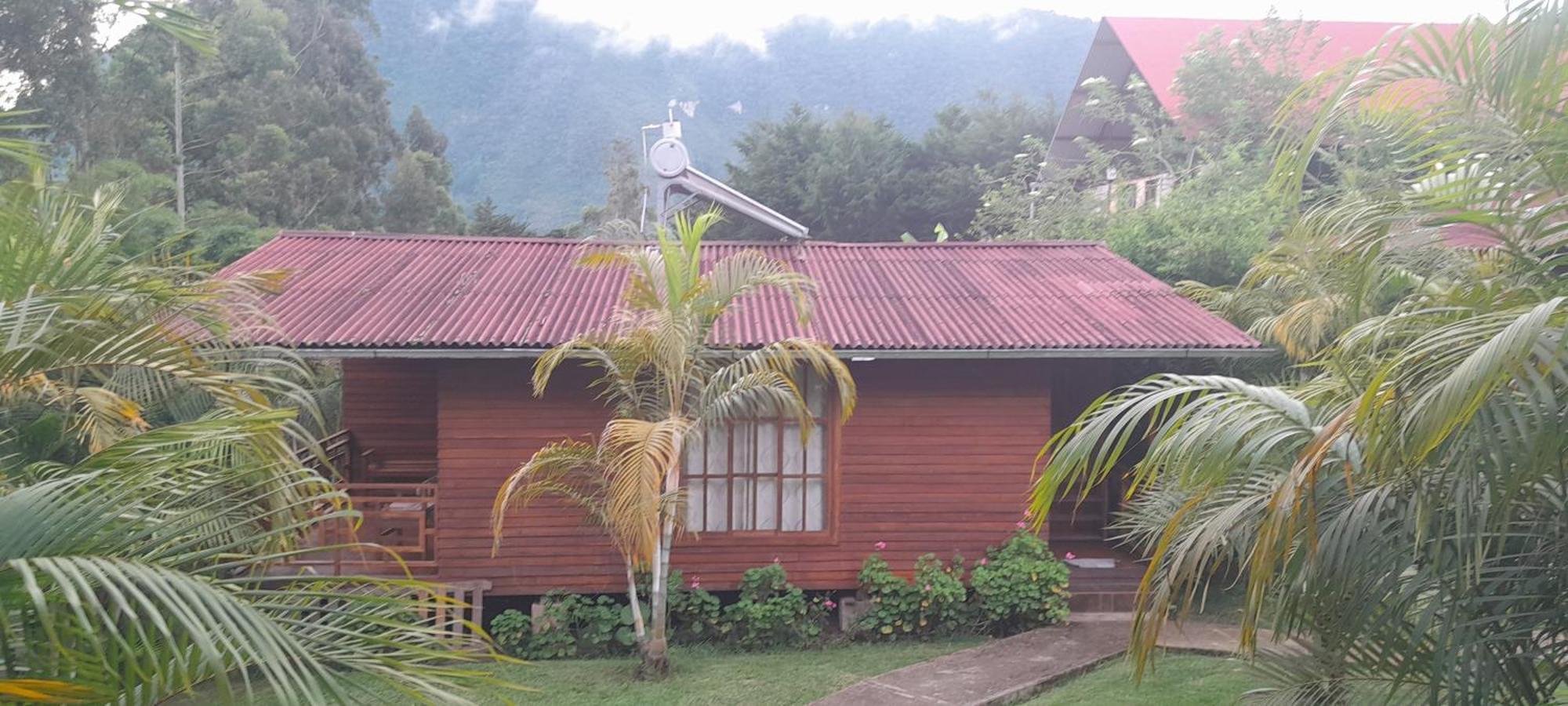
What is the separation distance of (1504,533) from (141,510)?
3.05 metres

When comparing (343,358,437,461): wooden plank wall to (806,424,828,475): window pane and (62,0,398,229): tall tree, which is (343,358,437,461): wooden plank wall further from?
(62,0,398,229): tall tree

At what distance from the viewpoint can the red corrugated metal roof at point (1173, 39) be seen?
20547mm

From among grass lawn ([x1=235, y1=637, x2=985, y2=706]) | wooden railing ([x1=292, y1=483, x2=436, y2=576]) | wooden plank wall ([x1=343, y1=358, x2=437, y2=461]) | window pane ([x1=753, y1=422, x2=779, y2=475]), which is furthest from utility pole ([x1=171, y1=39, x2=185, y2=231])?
grass lawn ([x1=235, y1=637, x2=985, y2=706])

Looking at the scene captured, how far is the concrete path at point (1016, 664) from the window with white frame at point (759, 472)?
1662 mm

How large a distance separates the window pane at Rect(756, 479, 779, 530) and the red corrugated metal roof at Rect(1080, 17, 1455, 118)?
14.6m

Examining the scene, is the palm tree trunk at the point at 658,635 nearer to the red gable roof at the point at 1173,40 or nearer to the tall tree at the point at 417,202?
the red gable roof at the point at 1173,40

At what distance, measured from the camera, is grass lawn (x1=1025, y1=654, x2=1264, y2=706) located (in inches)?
254

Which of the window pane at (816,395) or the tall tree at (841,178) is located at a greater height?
the tall tree at (841,178)

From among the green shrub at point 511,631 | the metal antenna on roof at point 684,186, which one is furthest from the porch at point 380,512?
the metal antenna on roof at point 684,186

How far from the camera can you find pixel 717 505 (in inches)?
328

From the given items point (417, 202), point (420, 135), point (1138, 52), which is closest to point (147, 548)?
point (1138, 52)

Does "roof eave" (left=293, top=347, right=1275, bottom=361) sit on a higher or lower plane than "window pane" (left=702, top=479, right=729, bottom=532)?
higher

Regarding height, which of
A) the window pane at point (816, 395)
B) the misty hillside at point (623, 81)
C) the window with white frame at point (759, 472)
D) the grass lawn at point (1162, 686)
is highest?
the misty hillside at point (623, 81)

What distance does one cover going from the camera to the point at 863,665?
738cm
